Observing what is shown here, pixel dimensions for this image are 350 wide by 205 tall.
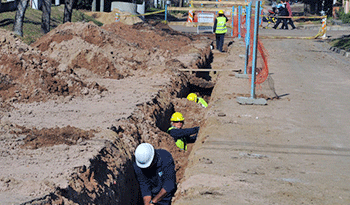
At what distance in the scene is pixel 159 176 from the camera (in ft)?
18.8

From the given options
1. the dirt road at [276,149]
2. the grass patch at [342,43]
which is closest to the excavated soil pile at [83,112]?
the dirt road at [276,149]

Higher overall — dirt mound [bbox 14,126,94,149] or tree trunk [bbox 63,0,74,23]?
tree trunk [bbox 63,0,74,23]

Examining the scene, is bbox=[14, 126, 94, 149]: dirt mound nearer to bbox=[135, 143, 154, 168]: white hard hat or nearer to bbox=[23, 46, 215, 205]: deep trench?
bbox=[23, 46, 215, 205]: deep trench

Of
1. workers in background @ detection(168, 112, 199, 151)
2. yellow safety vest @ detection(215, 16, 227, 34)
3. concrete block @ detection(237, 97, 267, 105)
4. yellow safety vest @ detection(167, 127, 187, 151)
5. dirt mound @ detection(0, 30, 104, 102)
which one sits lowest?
yellow safety vest @ detection(167, 127, 187, 151)

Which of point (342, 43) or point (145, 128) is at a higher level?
point (342, 43)

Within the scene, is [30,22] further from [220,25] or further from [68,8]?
[220,25]

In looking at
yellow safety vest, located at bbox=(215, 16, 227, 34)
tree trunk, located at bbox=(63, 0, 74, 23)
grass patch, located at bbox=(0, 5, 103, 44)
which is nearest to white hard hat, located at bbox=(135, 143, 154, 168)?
grass patch, located at bbox=(0, 5, 103, 44)

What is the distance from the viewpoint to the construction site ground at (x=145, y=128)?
5.07 metres

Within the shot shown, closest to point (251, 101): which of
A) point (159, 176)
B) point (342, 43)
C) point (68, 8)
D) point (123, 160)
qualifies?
point (123, 160)

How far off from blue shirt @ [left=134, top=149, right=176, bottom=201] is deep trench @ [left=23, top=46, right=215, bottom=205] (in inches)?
12.1

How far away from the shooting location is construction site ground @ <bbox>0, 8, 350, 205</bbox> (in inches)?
200

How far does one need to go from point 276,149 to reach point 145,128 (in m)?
2.22

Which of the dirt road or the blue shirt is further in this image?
the blue shirt

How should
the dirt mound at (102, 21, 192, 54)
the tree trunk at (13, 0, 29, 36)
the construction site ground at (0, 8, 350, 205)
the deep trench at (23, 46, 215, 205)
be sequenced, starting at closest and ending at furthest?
the deep trench at (23, 46, 215, 205)
the construction site ground at (0, 8, 350, 205)
the tree trunk at (13, 0, 29, 36)
the dirt mound at (102, 21, 192, 54)
